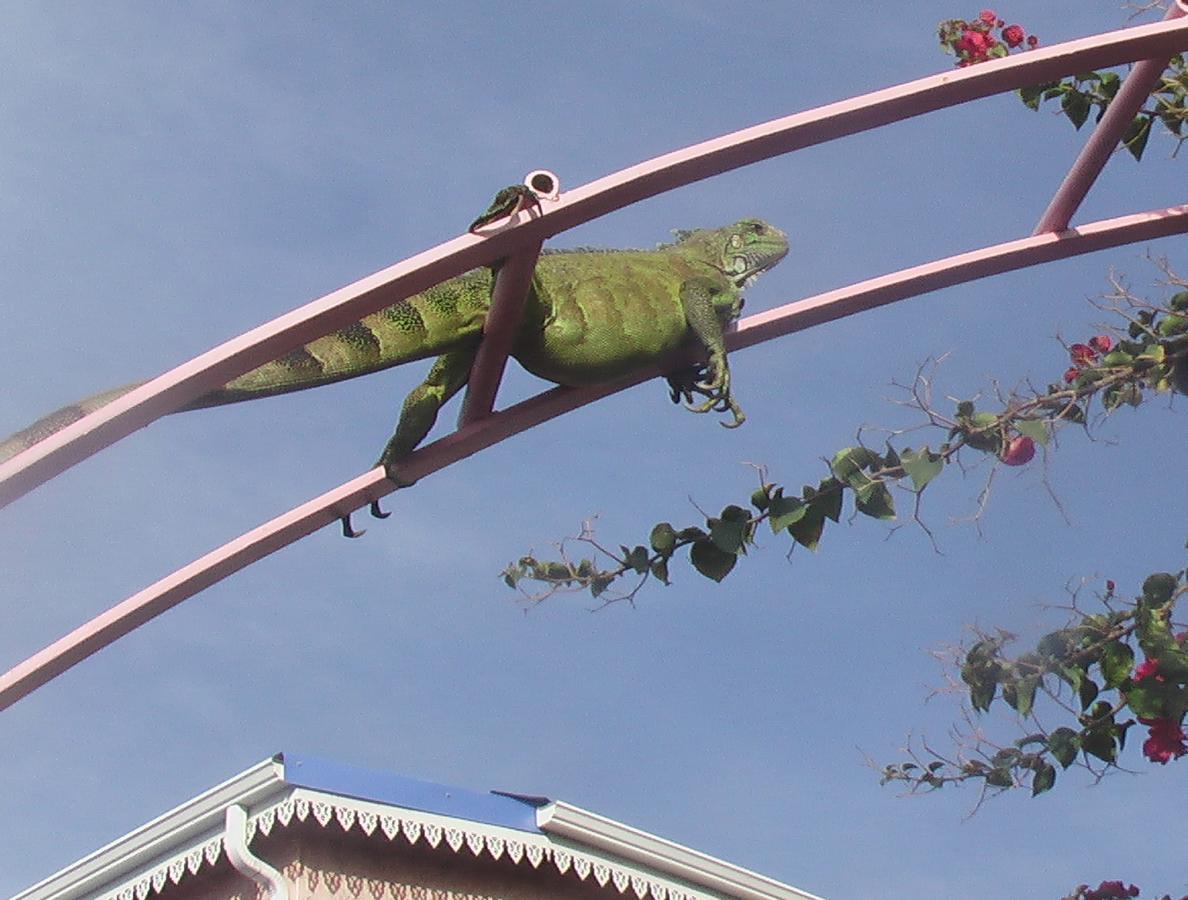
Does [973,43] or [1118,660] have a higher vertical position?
[973,43]

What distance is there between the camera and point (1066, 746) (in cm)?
405

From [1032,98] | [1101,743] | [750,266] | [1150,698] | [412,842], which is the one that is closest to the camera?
[1150,698]

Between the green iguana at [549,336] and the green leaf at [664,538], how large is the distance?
295mm

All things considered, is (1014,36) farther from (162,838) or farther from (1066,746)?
(162,838)

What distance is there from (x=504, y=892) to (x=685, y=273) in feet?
12.7

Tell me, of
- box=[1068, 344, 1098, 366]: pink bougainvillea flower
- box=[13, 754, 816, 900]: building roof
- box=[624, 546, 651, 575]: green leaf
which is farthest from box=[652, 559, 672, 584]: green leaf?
box=[13, 754, 816, 900]: building roof

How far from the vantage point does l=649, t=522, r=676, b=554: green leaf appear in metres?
3.88

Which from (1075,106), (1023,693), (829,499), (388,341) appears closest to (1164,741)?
(1023,693)

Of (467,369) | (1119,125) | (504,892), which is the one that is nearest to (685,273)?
(467,369)

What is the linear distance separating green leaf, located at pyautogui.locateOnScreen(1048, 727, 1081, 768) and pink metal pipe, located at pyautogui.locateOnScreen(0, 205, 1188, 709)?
1334 millimetres

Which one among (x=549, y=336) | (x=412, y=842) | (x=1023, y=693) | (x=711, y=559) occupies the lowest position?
(x=1023, y=693)

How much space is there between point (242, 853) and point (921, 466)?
3.70 meters

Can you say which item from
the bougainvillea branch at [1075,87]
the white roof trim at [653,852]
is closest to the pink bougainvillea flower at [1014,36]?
the bougainvillea branch at [1075,87]

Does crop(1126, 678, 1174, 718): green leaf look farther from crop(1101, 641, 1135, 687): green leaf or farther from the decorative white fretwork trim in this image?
the decorative white fretwork trim
